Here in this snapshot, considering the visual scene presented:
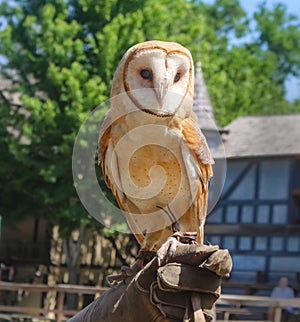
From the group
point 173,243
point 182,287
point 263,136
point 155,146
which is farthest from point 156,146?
point 263,136

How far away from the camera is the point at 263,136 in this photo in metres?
23.5

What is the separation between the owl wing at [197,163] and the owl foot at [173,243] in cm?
29

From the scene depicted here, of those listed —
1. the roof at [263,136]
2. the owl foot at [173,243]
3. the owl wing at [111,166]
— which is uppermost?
the roof at [263,136]

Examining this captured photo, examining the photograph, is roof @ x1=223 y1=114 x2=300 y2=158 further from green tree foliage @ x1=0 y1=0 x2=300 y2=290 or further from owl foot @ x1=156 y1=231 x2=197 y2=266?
owl foot @ x1=156 y1=231 x2=197 y2=266

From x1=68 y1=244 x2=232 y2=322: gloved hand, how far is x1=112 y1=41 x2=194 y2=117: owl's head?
2.90ft

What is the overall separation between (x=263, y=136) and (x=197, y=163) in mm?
19197

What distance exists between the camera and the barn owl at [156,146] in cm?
422

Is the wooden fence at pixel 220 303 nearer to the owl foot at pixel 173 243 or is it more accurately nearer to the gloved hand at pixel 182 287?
the owl foot at pixel 173 243

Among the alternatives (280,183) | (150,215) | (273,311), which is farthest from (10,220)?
(150,215)

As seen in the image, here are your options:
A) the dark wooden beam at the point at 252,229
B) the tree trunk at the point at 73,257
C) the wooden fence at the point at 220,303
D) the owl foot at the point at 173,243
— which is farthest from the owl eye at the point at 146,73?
the tree trunk at the point at 73,257

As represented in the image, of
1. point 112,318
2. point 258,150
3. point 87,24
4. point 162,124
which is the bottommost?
point 112,318

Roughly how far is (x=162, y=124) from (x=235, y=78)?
26.2 metres

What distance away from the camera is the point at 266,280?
71.2 ft

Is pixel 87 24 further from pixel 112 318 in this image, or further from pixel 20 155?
pixel 112 318
